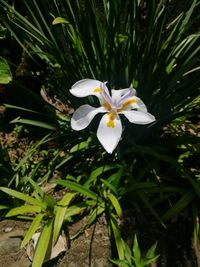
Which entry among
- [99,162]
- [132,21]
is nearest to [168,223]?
[99,162]

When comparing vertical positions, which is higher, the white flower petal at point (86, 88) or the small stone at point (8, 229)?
the white flower petal at point (86, 88)

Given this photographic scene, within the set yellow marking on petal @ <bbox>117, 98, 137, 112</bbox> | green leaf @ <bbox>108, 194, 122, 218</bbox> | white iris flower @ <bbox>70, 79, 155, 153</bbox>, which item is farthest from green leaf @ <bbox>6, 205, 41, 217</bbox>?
yellow marking on petal @ <bbox>117, 98, 137, 112</bbox>

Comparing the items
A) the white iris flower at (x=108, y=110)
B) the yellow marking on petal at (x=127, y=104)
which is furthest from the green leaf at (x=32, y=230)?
the yellow marking on petal at (x=127, y=104)

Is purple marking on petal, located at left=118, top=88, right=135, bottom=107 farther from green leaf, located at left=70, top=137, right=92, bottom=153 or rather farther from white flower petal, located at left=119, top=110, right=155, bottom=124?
green leaf, located at left=70, top=137, right=92, bottom=153

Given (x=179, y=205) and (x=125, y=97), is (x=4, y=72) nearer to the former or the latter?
(x=125, y=97)

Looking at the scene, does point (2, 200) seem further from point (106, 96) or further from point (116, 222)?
point (106, 96)

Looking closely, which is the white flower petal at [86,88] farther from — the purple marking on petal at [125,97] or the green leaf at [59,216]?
the green leaf at [59,216]
